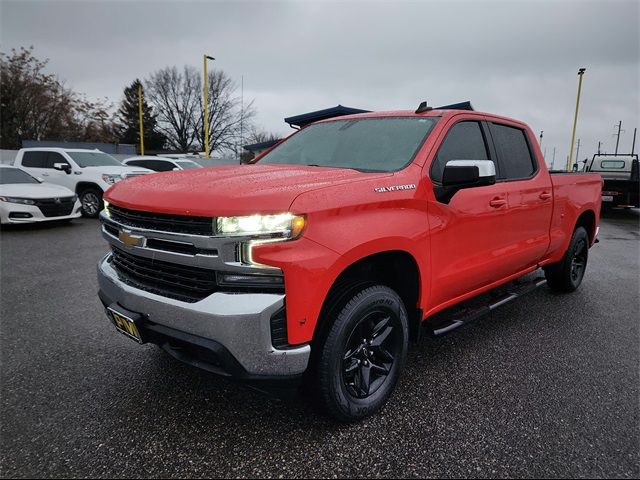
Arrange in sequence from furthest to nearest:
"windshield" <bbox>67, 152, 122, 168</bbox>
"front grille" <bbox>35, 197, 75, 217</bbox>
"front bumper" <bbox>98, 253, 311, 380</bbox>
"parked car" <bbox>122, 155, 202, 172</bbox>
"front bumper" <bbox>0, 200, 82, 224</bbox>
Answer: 1. "parked car" <bbox>122, 155, 202, 172</bbox>
2. "windshield" <bbox>67, 152, 122, 168</bbox>
3. "front grille" <bbox>35, 197, 75, 217</bbox>
4. "front bumper" <bbox>0, 200, 82, 224</bbox>
5. "front bumper" <bbox>98, 253, 311, 380</bbox>

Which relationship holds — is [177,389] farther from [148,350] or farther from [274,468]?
[274,468]

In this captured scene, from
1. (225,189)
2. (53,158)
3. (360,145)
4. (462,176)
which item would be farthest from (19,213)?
(462,176)

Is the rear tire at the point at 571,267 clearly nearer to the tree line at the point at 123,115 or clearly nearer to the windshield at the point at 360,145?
the windshield at the point at 360,145

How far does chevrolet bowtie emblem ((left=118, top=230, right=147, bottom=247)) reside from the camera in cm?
224

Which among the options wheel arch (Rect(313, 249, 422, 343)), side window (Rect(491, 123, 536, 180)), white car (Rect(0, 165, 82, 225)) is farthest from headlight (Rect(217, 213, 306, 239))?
white car (Rect(0, 165, 82, 225))

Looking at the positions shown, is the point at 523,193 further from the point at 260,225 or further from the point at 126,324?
the point at 126,324

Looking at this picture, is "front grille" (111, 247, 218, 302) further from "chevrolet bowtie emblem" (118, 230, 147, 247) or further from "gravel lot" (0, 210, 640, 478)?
"gravel lot" (0, 210, 640, 478)

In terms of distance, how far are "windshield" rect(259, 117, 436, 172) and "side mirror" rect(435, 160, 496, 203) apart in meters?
0.26

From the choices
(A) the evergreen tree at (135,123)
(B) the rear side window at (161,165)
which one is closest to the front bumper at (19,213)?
(B) the rear side window at (161,165)

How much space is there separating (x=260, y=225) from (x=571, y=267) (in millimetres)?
4178

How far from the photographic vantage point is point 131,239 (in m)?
2.28

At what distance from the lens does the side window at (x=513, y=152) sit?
354 cm

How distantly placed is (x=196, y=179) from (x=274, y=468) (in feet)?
5.01

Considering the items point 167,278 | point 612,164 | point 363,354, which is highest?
point 612,164
